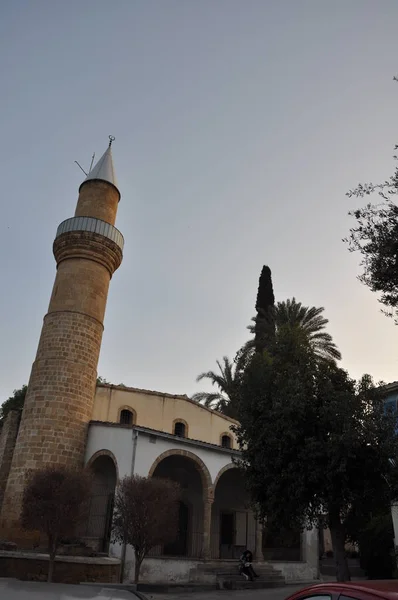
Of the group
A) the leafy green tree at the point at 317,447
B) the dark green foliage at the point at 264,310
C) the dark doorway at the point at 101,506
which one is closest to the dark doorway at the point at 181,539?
the dark doorway at the point at 101,506

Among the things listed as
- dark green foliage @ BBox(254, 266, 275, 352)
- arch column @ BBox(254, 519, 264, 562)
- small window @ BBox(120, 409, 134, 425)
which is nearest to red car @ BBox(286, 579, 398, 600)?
arch column @ BBox(254, 519, 264, 562)

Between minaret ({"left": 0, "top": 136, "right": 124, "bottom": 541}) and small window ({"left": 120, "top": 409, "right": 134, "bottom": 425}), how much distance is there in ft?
9.43

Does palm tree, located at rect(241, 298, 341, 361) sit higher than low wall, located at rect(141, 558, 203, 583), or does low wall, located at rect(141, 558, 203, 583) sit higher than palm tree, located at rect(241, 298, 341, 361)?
palm tree, located at rect(241, 298, 341, 361)

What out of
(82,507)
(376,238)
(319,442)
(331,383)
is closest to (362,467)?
(319,442)

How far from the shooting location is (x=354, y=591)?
275 cm

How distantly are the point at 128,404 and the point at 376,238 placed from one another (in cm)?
1479

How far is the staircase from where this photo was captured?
1526cm

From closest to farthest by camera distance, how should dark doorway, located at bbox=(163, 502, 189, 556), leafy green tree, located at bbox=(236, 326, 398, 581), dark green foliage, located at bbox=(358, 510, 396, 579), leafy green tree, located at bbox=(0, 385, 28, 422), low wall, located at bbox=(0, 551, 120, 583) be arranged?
1. leafy green tree, located at bbox=(236, 326, 398, 581)
2. low wall, located at bbox=(0, 551, 120, 583)
3. dark green foliage, located at bbox=(358, 510, 396, 579)
4. dark doorway, located at bbox=(163, 502, 189, 556)
5. leafy green tree, located at bbox=(0, 385, 28, 422)

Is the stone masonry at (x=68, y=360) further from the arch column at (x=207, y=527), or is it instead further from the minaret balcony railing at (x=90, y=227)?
the arch column at (x=207, y=527)

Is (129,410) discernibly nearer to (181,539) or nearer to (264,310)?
(181,539)

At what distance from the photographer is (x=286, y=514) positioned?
1093cm

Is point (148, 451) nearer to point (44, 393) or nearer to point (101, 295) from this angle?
point (44, 393)

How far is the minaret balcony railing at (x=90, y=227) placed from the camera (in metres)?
20.2

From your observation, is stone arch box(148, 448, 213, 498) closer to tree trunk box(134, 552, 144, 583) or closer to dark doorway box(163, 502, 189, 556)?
dark doorway box(163, 502, 189, 556)
